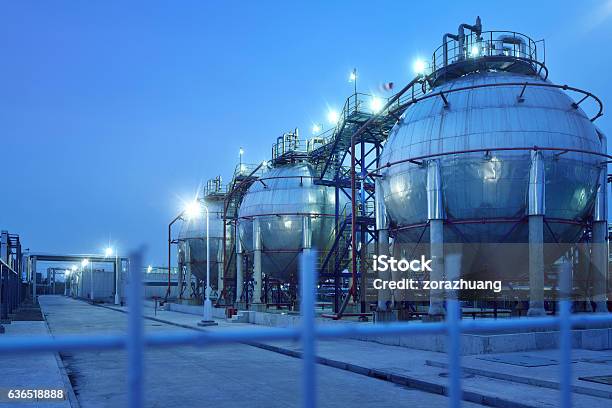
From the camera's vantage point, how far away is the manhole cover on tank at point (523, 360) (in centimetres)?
1578

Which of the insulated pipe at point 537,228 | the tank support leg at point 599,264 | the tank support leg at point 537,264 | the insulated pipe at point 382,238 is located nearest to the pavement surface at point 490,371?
the tank support leg at point 537,264

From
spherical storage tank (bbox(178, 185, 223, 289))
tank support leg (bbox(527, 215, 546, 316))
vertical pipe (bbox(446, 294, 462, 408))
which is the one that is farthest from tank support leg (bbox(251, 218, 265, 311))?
vertical pipe (bbox(446, 294, 462, 408))

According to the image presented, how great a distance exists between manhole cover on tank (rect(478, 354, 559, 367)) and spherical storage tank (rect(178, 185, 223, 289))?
3773cm

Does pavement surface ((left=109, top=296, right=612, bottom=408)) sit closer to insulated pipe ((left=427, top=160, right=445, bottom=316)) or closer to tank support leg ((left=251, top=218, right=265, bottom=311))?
insulated pipe ((left=427, top=160, right=445, bottom=316))

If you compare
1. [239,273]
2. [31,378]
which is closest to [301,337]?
[31,378]

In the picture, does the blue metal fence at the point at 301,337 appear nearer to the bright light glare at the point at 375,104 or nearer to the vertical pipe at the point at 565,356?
the vertical pipe at the point at 565,356

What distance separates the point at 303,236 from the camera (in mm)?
38531

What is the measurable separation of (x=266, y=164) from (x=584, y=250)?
88.0 feet

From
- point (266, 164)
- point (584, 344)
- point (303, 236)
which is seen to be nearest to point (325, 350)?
point (584, 344)

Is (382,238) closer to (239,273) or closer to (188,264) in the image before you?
(239,273)

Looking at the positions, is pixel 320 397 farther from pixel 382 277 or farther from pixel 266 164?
pixel 266 164

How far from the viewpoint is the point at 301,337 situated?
133 inches

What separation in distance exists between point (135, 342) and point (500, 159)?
19947mm

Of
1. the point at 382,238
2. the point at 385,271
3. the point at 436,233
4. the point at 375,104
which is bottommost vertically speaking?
the point at 385,271
